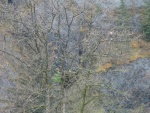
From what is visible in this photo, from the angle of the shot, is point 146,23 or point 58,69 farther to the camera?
point 146,23

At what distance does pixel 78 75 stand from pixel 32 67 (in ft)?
11.6

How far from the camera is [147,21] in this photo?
3869cm

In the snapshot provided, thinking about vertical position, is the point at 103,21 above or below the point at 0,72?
above

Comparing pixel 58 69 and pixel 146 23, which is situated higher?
pixel 146 23

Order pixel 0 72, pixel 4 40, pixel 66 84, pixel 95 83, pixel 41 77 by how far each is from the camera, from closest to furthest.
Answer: pixel 95 83, pixel 66 84, pixel 41 77, pixel 0 72, pixel 4 40

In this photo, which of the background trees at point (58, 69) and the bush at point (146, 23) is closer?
the background trees at point (58, 69)

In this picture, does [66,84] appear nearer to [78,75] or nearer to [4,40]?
[78,75]

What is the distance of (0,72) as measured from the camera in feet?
84.8

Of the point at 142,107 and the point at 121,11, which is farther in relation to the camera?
the point at 121,11

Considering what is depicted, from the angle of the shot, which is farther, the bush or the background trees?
the bush

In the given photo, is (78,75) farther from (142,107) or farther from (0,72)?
(142,107)

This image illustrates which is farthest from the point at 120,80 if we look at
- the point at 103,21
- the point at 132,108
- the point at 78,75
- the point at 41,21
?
the point at 78,75

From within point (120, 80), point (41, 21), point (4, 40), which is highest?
point (41, 21)

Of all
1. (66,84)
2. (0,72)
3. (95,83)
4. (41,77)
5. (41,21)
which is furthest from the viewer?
(0,72)
